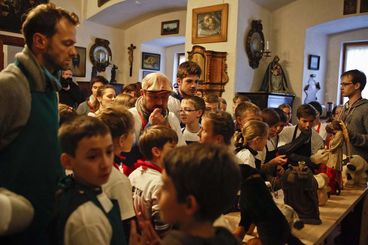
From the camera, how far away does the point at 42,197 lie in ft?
4.90

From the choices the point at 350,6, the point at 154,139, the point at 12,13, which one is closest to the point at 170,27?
the point at 12,13

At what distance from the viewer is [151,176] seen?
1.86 m

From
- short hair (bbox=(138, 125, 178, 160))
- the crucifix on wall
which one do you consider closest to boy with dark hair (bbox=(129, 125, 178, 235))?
short hair (bbox=(138, 125, 178, 160))

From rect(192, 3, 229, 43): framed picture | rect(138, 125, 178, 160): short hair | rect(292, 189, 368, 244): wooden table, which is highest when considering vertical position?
rect(192, 3, 229, 43): framed picture

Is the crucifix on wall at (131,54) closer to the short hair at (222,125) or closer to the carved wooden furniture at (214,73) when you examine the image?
the carved wooden furniture at (214,73)

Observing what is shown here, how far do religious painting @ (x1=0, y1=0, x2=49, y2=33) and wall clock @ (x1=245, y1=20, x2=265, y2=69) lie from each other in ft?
17.2

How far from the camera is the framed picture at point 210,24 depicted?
24.4ft

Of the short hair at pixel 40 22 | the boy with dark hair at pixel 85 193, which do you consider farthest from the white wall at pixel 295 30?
the boy with dark hair at pixel 85 193

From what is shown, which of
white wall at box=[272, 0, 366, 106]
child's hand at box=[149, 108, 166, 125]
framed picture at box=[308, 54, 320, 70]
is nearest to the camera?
child's hand at box=[149, 108, 166, 125]

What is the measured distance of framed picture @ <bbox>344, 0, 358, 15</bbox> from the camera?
7473mm

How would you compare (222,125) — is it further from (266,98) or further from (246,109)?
(266,98)

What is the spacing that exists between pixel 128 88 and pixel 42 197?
3.46 meters

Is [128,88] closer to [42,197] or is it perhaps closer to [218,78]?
[218,78]

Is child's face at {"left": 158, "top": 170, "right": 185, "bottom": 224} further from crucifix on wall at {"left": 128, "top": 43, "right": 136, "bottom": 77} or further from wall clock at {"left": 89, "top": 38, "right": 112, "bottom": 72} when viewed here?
crucifix on wall at {"left": 128, "top": 43, "right": 136, "bottom": 77}
